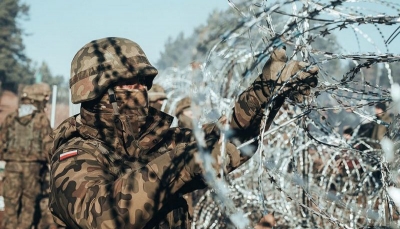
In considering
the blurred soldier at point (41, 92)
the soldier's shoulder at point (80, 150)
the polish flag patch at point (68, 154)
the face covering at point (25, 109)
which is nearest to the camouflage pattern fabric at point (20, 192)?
the face covering at point (25, 109)

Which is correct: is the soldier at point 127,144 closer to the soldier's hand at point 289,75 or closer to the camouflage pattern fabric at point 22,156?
the soldier's hand at point 289,75

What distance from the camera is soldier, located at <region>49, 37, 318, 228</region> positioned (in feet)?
7.99

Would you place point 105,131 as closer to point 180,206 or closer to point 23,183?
point 180,206

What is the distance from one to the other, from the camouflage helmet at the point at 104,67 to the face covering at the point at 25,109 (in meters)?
6.58

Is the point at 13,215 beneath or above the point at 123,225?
above

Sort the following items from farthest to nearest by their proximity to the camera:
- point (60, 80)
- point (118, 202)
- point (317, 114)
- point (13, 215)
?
point (60, 80)
point (13, 215)
point (317, 114)
point (118, 202)

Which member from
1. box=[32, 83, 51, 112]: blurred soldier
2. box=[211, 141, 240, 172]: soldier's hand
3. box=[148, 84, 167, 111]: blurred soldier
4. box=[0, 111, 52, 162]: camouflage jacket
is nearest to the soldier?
box=[211, 141, 240, 172]: soldier's hand

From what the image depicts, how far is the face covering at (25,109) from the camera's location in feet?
31.7

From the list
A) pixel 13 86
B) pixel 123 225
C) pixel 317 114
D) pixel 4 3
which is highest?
pixel 4 3

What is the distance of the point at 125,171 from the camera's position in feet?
9.84

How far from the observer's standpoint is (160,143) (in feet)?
10.6

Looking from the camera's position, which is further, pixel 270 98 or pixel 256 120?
pixel 256 120

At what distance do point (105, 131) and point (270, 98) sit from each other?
31.8 inches

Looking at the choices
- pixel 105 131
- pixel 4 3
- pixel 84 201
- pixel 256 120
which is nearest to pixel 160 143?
pixel 105 131
